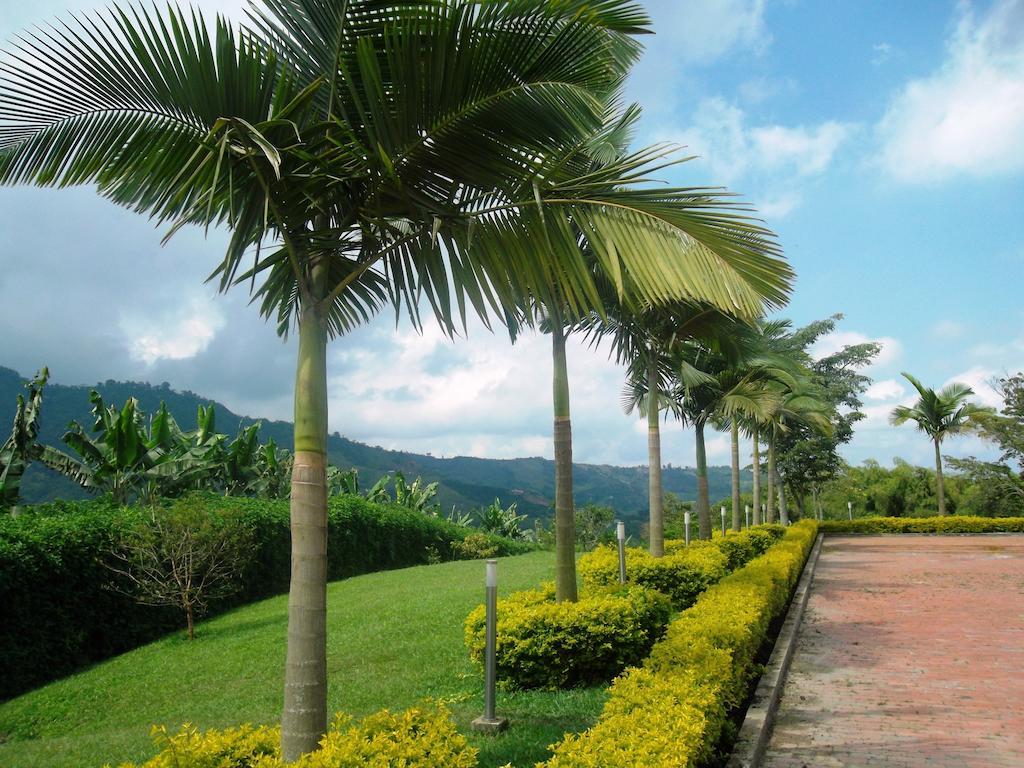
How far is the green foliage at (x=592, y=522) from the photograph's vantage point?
1185 inches

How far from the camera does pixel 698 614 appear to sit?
286 inches

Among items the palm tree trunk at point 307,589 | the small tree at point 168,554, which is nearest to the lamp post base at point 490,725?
the palm tree trunk at point 307,589

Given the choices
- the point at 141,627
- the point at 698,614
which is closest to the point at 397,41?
the point at 698,614

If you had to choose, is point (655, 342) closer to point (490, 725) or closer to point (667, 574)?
point (667, 574)

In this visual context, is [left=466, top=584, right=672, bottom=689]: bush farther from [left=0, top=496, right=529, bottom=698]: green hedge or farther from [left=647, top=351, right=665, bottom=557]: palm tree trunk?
[left=0, top=496, right=529, bottom=698]: green hedge

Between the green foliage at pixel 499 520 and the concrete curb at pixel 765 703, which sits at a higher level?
the green foliage at pixel 499 520

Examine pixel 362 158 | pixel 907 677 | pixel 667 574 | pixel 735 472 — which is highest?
pixel 362 158

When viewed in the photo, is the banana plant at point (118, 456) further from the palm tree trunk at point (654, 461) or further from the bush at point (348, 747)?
the bush at point (348, 747)

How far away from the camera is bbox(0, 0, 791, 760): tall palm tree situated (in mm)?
3221

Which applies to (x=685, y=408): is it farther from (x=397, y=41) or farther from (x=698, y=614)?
(x=397, y=41)

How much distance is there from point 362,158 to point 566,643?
463 centimetres

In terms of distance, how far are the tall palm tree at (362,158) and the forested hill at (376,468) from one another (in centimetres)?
2681

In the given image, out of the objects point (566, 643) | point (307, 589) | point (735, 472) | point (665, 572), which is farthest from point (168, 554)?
point (735, 472)

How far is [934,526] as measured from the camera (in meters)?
30.5
